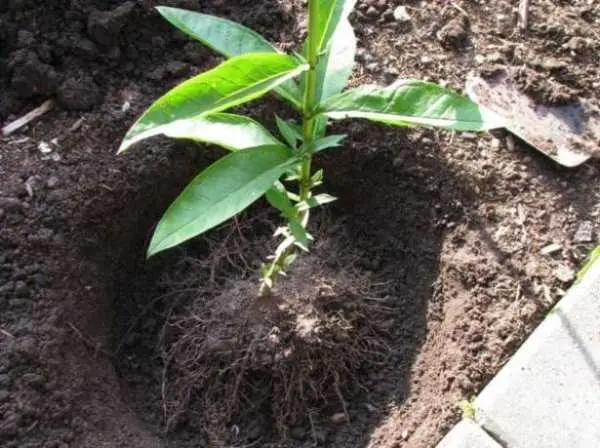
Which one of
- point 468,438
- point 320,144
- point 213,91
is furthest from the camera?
point 468,438

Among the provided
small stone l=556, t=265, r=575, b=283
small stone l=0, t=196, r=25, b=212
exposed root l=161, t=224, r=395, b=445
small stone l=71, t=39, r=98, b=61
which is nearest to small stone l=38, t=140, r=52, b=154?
small stone l=0, t=196, r=25, b=212

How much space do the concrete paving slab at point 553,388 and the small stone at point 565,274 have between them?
0.14 ft

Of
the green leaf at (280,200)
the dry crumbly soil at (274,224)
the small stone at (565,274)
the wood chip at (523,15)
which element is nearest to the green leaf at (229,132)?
the green leaf at (280,200)

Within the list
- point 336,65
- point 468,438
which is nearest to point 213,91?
point 336,65

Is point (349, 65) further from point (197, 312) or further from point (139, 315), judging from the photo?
point (139, 315)

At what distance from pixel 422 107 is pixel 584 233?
77 centimetres

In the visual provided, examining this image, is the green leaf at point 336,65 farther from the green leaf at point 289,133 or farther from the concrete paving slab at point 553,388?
the concrete paving slab at point 553,388

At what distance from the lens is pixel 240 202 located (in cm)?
134

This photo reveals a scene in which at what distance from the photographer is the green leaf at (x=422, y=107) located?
1358 millimetres

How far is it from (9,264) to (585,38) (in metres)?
1.69

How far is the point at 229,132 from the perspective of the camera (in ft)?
4.78

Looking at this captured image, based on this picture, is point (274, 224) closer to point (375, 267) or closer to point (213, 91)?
point (375, 267)

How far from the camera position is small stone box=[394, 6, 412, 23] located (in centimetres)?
210

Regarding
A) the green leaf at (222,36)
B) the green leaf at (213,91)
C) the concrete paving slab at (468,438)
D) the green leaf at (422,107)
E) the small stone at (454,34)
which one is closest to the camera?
the green leaf at (213,91)
